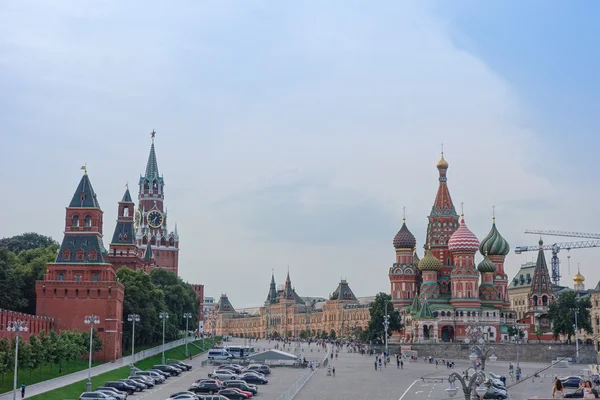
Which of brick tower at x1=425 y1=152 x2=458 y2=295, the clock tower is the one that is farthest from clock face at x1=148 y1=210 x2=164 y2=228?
brick tower at x1=425 y1=152 x2=458 y2=295

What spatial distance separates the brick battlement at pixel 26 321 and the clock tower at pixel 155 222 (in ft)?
272

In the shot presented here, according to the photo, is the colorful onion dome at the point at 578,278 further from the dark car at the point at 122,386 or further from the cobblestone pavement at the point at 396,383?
the dark car at the point at 122,386

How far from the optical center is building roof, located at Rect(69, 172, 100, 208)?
302 feet

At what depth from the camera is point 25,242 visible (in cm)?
13325

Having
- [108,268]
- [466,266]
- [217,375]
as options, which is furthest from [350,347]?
[217,375]

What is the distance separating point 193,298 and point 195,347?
1939 cm

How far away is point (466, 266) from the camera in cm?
13475

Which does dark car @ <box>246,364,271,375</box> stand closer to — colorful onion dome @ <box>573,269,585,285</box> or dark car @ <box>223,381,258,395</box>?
dark car @ <box>223,381,258,395</box>

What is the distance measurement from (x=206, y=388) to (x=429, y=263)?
8092 centimetres

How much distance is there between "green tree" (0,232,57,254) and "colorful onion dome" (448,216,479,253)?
5831 cm

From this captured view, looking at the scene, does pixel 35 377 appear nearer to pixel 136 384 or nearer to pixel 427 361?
pixel 136 384

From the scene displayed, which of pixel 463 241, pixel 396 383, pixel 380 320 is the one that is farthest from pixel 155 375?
pixel 463 241

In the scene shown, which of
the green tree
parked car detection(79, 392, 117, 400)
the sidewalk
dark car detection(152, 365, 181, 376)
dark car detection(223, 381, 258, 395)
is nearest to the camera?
parked car detection(79, 392, 117, 400)

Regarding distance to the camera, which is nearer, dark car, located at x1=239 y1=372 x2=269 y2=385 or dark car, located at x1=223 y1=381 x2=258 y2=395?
dark car, located at x1=223 y1=381 x2=258 y2=395
